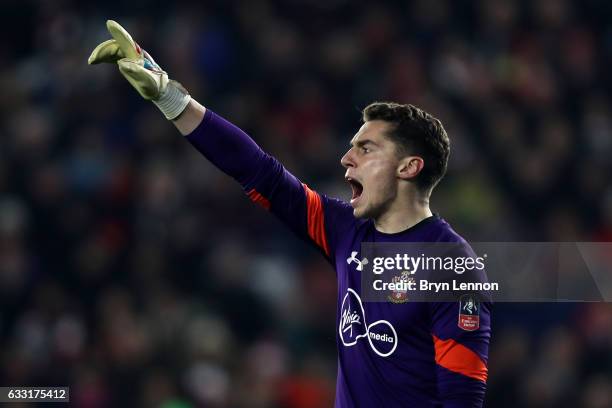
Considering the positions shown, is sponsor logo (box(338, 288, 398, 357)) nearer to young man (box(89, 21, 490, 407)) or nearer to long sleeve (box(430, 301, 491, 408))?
young man (box(89, 21, 490, 407))

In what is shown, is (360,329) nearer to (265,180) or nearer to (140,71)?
(265,180)

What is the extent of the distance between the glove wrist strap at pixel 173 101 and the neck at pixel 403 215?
0.84 m

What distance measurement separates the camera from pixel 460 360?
3949 mm

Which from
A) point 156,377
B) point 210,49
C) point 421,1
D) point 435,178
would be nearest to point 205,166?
point 210,49

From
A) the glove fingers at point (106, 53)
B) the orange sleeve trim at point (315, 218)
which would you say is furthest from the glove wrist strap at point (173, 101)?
the orange sleeve trim at point (315, 218)

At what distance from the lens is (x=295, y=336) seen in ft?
28.1

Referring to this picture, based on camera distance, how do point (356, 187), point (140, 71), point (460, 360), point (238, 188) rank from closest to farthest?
point (460, 360) → point (140, 71) → point (356, 187) → point (238, 188)

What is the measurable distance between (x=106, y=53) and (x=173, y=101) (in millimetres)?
293

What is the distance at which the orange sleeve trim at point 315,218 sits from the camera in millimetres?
4426

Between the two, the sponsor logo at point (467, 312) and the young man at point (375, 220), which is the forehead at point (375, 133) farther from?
the sponsor logo at point (467, 312)

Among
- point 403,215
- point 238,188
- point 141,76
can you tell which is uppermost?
point 238,188

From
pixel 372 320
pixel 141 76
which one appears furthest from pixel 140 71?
pixel 372 320

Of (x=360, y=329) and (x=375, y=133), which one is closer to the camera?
(x=360, y=329)

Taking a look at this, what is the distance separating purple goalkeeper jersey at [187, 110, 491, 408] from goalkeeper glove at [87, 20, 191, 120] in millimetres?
128
